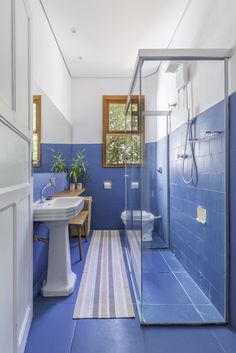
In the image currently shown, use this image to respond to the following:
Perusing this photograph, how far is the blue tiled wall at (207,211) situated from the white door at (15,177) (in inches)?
54.4

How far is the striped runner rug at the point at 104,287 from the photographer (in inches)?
78.2

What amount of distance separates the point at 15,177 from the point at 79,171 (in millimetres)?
2921

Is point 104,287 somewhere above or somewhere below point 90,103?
below

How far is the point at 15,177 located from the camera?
55.5 inches

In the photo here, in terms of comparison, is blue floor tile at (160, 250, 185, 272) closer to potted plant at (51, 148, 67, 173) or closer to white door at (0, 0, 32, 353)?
white door at (0, 0, 32, 353)

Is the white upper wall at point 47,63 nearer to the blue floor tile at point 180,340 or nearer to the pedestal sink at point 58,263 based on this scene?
the pedestal sink at point 58,263

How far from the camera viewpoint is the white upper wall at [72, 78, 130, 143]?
4.61 metres

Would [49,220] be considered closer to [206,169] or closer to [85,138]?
[206,169]

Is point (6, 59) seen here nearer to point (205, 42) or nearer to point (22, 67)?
point (22, 67)

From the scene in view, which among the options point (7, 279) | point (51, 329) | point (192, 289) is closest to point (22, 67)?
point (7, 279)

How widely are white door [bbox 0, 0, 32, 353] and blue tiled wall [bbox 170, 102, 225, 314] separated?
1.38 metres

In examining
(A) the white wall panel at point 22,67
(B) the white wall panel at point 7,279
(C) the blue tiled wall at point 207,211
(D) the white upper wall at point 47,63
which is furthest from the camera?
(D) the white upper wall at point 47,63

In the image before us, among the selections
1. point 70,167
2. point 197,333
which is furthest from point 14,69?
point 70,167

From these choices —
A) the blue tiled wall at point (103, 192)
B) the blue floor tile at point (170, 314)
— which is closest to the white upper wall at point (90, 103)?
the blue tiled wall at point (103, 192)
